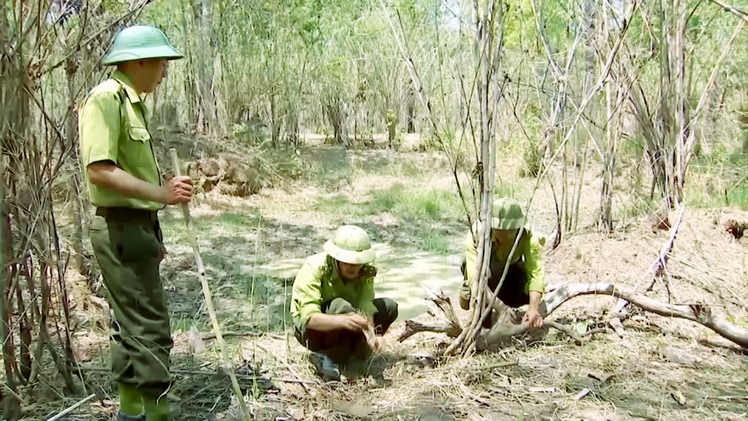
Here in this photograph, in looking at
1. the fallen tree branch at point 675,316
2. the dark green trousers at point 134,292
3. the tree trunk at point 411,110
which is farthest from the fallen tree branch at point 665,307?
the tree trunk at point 411,110

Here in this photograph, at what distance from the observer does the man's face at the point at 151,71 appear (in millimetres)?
2074

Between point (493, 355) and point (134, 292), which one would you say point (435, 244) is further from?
point (134, 292)

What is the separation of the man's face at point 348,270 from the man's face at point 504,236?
0.79 meters

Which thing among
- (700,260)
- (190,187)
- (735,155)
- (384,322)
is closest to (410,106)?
(735,155)

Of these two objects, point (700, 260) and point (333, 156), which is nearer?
point (700, 260)

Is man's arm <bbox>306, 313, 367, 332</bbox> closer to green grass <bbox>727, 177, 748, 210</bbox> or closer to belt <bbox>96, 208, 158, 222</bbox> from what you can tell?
belt <bbox>96, 208, 158, 222</bbox>

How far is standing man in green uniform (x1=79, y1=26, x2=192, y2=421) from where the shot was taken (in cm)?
194

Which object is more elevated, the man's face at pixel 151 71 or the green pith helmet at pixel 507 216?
the man's face at pixel 151 71

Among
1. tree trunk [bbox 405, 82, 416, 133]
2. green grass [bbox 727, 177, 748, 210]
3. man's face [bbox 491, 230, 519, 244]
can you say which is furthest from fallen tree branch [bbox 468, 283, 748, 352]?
tree trunk [bbox 405, 82, 416, 133]

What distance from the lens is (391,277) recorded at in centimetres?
536

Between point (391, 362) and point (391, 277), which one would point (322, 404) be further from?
point (391, 277)

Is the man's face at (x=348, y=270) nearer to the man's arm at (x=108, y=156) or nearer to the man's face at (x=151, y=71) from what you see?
the man's arm at (x=108, y=156)

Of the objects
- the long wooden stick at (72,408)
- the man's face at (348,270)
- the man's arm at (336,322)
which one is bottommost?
the long wooden stick at (72,408)

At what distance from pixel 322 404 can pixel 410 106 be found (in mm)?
12046
